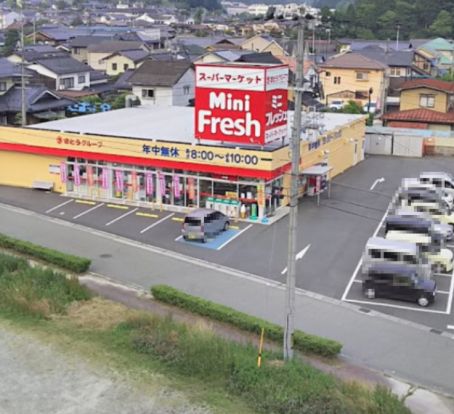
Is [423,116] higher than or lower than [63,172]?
higher

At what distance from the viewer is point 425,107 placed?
39.4 m

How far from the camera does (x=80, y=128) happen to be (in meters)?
25.3

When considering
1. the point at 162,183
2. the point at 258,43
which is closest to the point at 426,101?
the point at 162,183

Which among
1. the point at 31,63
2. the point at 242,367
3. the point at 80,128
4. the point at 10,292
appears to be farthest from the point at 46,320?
the point at 31,63

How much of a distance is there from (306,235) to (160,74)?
21606mm

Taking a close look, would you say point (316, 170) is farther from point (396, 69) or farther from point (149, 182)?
point (396, 69)

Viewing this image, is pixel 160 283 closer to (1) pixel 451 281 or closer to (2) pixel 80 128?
(1) pixel 451 281

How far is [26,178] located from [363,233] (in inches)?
502

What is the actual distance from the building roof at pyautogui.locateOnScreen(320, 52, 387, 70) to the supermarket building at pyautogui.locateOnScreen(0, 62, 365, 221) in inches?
668

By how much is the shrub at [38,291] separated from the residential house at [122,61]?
3908cm

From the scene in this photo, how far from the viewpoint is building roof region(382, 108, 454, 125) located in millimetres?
35466

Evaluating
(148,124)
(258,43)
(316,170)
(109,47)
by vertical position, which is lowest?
(316,170)

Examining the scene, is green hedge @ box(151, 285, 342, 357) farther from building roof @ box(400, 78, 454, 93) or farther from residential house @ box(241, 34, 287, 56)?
residential house @ box(241, 34, 287, 56)

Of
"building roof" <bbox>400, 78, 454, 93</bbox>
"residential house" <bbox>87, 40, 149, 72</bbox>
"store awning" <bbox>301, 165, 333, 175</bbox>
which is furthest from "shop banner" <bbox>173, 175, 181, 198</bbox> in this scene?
"residential house" <bbox>87, 40, 149, 72</bbox>
